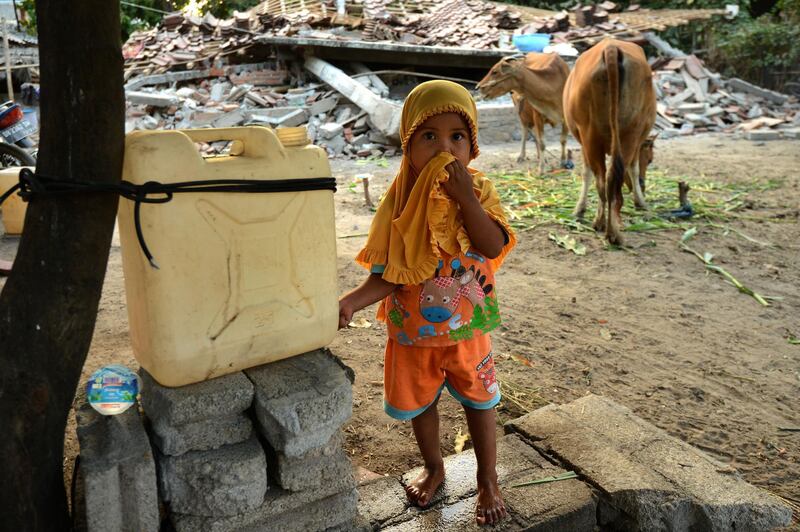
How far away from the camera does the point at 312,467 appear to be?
5.96 ft

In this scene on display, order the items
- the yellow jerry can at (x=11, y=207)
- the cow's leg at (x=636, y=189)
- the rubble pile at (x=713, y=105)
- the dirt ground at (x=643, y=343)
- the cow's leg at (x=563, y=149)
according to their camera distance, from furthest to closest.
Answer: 1. the rubble pile at (x=713, y=105)
2. the cow's leg at (x=563, y=149)
3. the cow's leg at (x=636, y=189)
4. the yellow jerry can at (x=11, y=207)
5. the dirt ground at (x=643, y=343)

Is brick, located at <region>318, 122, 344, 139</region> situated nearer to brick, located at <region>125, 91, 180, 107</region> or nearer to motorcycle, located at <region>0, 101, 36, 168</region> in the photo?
brick, located at <region>125, 91, 180, 107</region>

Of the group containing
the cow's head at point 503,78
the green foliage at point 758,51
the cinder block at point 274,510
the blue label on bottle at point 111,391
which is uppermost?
the green foliage at point 758,51

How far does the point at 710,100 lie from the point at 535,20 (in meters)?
4.87

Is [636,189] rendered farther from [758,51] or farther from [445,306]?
[758,51]

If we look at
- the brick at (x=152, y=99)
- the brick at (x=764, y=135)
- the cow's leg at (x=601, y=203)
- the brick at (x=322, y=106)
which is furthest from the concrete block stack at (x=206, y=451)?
the brick at (x=764, y=135)

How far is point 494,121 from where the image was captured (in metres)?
12.6

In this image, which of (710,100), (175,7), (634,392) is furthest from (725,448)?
(175,7)

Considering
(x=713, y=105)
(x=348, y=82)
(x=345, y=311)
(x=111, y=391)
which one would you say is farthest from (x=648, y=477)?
(x=713, y=105)

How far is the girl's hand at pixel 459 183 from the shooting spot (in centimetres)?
196

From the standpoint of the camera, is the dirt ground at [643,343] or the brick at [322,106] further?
the brick at [322,106]

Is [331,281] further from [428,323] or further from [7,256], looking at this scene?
[7,256]

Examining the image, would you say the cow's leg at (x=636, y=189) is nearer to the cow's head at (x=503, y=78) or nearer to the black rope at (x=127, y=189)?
the cow's head at (x=503, y=78)

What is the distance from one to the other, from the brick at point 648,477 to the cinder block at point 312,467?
41.5 inches
